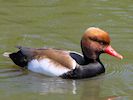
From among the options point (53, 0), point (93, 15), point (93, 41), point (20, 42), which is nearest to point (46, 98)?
point (93, 41)

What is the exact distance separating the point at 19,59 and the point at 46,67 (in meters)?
0.56

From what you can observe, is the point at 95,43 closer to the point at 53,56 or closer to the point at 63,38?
the point at 53,56

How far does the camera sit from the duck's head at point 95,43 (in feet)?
31.8

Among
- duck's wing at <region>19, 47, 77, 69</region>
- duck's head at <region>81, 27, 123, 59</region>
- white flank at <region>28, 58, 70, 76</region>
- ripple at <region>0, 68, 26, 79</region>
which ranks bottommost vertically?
ripple at <region>0, 68, 26, 79</region>

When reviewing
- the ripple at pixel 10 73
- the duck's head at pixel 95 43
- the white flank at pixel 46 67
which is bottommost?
the ripple at pixel 10 73

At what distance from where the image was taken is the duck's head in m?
9.70

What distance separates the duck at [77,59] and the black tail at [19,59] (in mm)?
24

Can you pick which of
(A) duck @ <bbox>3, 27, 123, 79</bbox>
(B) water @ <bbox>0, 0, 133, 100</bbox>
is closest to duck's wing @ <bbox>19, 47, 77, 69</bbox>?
(A) duck @ <bbox>3, 27, 123, 79</bbox>

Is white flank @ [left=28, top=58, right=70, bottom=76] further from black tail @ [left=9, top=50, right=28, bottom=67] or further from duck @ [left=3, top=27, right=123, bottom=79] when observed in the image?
black tail @ [left=9, top=50, right=28, bottom=67]

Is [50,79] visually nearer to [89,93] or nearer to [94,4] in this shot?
[89,93]

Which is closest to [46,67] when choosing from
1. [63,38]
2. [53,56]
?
[53,56]

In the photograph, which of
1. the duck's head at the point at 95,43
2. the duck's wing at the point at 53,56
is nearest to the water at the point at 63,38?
the duck's wing at the point at 53,56

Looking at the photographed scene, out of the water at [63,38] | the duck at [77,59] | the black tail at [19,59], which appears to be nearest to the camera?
the water at [63,38]

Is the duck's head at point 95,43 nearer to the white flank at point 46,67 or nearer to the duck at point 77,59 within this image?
the duck at point 77,59
